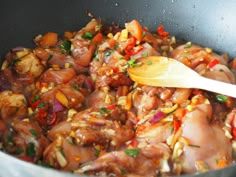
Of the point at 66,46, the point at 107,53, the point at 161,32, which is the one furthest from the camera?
the point at 161,32

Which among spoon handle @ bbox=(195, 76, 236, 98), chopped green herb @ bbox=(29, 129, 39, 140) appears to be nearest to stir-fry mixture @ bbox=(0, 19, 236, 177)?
chopped green herb @ bbox=(29, 129, 39, 140)

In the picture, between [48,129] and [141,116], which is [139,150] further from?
[48,129]

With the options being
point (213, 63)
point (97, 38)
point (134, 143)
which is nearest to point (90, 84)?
point (97, 38)

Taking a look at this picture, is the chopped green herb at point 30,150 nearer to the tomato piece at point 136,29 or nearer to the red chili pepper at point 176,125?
the red chili pepper at point 176,125

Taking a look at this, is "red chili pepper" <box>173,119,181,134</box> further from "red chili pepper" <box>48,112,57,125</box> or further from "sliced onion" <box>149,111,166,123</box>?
"red chili pepper" <box>48,112,57,125</box>

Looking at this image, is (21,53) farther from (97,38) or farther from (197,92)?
(197,92)

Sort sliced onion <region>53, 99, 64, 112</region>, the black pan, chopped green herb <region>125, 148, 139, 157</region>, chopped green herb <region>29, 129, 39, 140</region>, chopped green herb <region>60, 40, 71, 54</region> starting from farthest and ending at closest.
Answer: chopped green herb <region>60, 40, 71, 54</region>, the black pan, sliced onion <region>53, 99, 64, 112</region>, chopped green herb <region>29, 129, 39, 140</region>, chopped green herb <region>125, 148, 139, 157</region>

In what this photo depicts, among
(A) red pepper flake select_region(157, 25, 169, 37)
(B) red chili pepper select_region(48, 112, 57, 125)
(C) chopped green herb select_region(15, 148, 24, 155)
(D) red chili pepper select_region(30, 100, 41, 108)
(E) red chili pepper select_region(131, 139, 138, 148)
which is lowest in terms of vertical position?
(E) red chili pepper select_region(131, 139, 138, 148)

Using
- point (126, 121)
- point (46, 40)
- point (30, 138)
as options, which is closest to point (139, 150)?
point (126, 121)
